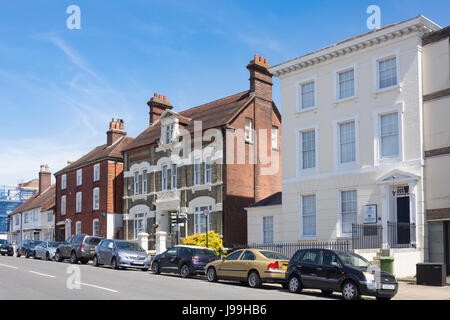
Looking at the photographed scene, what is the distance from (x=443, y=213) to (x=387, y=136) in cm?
426

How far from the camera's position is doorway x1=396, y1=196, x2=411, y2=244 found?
77.7ft

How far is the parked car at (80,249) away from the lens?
30.5 meters

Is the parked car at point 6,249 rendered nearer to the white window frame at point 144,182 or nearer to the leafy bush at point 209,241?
the white window frame at point 144,182

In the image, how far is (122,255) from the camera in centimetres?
2594

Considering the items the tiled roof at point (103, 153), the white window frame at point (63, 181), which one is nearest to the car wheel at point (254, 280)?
the tiled roof at point (103, 153)

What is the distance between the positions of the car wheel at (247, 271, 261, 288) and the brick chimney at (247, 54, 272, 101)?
18.5 metres

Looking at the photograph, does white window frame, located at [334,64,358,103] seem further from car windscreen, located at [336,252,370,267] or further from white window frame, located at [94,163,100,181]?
white window frame, located at [94,163,100,181]

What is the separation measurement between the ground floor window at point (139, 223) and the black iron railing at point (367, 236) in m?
19.3

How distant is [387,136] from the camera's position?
24.6 meters

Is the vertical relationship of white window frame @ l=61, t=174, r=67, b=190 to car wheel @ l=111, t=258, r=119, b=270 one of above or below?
above

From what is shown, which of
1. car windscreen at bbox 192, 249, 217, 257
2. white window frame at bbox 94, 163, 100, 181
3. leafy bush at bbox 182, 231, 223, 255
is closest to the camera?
car windscreen at bbox 192, 249, 217, 257

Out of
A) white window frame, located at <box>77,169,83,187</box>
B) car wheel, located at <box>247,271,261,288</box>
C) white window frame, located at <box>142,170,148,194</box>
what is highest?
white window frame, located at <box>77,169,83,187</box>

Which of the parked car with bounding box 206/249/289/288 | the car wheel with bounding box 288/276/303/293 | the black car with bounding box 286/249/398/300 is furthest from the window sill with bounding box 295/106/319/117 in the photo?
the car wheel with bounding box 288/276/303/293
